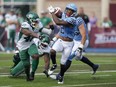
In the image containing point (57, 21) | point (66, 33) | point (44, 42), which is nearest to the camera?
point (57, 21)

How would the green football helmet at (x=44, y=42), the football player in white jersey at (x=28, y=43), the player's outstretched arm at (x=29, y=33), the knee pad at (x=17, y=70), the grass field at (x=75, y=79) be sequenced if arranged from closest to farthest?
1. the grass field at (x=75, y=79)
2. the player's outstretched arm at (x=29, y=33)
3. the football player in white jersey at (x=28, y=43)
4. the knee pad at (x=17, y=70)
5. the green football helmet at (x=44, y=42)

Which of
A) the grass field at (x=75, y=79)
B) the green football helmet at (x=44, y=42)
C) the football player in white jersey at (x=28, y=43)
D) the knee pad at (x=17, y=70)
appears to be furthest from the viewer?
the green football helmet at (x=44, y=42)

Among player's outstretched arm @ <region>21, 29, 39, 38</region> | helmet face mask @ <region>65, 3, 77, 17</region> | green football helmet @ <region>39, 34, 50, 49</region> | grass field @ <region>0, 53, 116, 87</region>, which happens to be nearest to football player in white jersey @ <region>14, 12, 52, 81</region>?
player's outstretched arm @ <region>21, 29, 39, 38</region>

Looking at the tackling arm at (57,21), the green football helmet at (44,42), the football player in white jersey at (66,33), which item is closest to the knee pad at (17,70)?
the green football helmet at (44,42)

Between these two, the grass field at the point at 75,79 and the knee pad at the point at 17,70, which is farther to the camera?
the knee pad at the point at 17,70

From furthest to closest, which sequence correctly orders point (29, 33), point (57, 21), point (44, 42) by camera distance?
1. point (44, 42)
2. point (29, 33)
3. point (57, 21)

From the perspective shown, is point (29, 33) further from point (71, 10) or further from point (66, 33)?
point (71, 10)

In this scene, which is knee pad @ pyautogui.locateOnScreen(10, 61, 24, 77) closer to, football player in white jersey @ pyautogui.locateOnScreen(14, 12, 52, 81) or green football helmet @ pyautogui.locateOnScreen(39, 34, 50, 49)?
football player in white jersey @ pyautogui.locateOnScreen(14, 12, 52, 81)

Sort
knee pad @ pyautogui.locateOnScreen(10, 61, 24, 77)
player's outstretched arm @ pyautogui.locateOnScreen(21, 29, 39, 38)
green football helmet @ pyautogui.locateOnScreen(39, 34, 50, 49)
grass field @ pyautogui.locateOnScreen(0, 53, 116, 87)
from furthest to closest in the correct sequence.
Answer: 1. green football helmet @ pyautogui.locateOnScreen(39, 34, 50, 49)
2. knee pad @ pyautogui.locateOnScreen(10, 61, 24, 77)
3. player's outstretched arm @ pyautogui.locateOnScreen(21, 29, 39, 38)
4. grass field @ pyautogui.locateOnScreen(0, 53, 116, 87)

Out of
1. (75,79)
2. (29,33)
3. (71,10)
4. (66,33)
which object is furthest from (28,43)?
(75,79)

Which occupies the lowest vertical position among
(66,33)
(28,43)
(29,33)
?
(28,43)

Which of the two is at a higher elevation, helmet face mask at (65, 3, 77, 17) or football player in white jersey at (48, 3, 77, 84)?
helmet face mask at (65, 3, 77, 17)

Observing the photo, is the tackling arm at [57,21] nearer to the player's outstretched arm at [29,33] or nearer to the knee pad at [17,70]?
the player's outstretched arm at [29,33]

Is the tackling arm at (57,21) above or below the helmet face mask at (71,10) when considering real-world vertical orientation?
below
